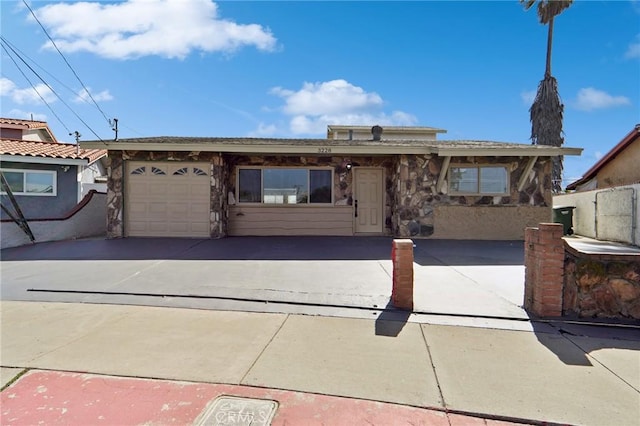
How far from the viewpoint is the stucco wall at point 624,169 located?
44.9 ft

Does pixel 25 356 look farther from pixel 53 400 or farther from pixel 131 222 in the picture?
pixel 131 222

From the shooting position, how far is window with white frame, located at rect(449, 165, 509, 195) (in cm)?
1091

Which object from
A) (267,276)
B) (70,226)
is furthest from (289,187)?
(70,226)

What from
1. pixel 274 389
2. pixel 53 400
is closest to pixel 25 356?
pixel 53 400

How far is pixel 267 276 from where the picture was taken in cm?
613

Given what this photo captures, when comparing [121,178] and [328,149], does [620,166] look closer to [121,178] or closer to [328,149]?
[328,149]

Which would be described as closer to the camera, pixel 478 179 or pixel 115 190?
pixel 115 190

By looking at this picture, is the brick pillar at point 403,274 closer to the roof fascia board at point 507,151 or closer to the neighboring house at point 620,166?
the roof fascia board at point 507,151

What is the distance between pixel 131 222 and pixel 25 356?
8122 mm

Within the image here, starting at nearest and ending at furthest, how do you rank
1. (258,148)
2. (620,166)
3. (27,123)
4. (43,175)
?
(258,148), (43,175), (620,166), (27,123)

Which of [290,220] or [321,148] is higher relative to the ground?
[321,148]

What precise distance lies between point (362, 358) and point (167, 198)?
9.32 metres

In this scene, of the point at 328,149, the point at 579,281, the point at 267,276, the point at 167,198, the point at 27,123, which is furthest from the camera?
the point at 27,123

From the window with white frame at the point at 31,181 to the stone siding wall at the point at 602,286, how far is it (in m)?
16.6
